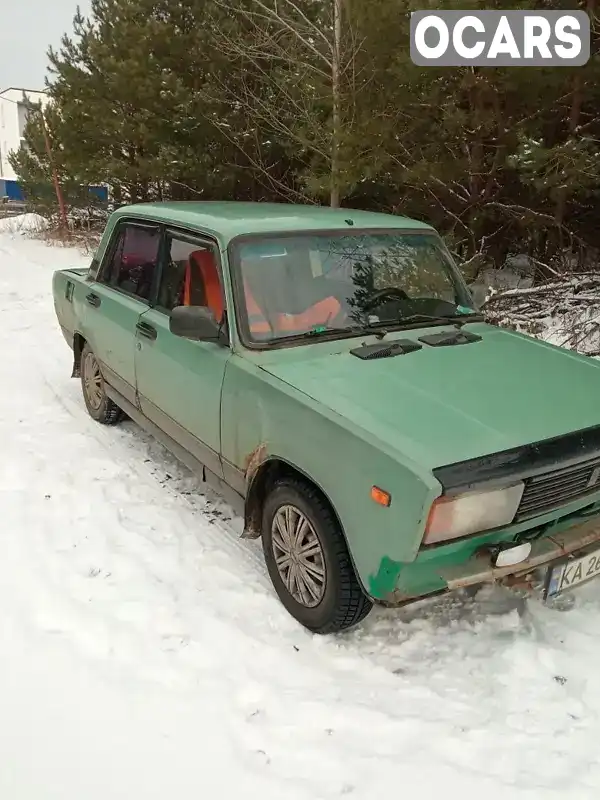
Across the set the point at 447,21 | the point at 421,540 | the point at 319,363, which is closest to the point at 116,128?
the point at 447,21

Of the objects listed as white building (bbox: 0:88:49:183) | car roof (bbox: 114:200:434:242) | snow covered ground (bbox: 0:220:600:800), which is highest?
white building (bbox: 0:88:49:183)

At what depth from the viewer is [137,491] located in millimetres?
4160

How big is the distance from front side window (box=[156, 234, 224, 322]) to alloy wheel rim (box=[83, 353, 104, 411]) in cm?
141

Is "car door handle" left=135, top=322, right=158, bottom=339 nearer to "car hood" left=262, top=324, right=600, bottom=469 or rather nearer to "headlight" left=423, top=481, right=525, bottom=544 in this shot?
"car hood" left=262, top=324, right=600, bottom=469

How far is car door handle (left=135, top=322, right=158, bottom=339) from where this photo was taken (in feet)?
12.8

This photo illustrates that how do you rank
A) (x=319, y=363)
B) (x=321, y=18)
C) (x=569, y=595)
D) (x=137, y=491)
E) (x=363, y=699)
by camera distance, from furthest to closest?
(x=321, y=18), (x=137, y=491), (x=569, y=595), (x=319, y=363), (x=363, y=699)

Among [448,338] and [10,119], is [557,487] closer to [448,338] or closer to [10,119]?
[448,338]

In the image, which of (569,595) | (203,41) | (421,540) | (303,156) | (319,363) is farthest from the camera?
(203,41)

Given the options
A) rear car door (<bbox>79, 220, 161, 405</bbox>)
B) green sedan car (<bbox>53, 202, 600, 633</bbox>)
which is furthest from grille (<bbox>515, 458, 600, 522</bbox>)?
rear car door (<bbox>79, 220, 161, 405</bbox>)

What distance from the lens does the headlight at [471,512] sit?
226 cm

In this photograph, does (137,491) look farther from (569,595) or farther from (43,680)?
(569,595)

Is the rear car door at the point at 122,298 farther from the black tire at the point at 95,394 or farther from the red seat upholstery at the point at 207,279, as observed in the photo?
the red seat upholstery at the point at 207,279

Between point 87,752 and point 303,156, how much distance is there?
36.8 ft

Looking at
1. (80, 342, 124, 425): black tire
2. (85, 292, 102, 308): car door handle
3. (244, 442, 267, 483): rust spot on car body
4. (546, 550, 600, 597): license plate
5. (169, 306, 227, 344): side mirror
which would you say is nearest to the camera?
(546, 550, 600, 597): license plate
